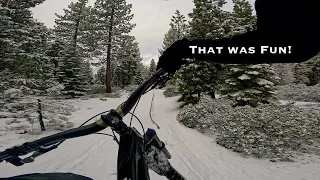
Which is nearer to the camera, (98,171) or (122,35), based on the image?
(98,171)

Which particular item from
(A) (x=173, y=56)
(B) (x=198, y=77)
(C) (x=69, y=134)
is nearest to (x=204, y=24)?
(B) (x=198, y=77)

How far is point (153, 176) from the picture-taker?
481 centimetres

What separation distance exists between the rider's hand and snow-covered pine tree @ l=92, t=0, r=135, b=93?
29.0 m

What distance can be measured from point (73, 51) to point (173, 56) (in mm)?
26380

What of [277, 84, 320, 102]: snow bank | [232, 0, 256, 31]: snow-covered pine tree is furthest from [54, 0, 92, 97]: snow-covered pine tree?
[277, 84, 320, 102]: snow bank

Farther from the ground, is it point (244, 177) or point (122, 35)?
point (122, 35)

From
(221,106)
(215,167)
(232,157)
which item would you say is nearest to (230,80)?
(221,106)

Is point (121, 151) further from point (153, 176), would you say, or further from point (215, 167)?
point (215, 167)

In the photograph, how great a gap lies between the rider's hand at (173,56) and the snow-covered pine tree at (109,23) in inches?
1143

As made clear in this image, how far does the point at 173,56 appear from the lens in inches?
66.2

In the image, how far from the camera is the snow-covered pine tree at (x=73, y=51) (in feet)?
86.2

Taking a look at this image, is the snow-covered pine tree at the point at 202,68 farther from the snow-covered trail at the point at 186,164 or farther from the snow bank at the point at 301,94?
the snow bank at the point at 301,94

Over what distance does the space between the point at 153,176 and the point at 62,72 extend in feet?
78.3

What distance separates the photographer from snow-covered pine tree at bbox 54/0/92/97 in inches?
1035
